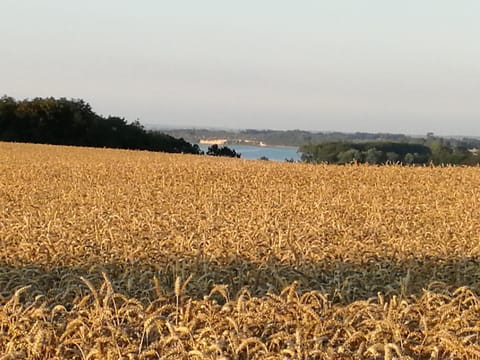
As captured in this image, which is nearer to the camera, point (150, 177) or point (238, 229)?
point (238, 229)

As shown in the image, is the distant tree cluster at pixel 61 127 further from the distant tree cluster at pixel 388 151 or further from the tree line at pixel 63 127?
the distant tree cluster at pixel 388 151

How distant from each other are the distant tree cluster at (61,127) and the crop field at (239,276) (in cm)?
3971

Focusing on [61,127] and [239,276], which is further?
[61,127]

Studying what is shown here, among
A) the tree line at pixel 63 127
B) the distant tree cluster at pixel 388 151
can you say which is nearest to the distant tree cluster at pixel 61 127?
the tree line at pixel 63 127

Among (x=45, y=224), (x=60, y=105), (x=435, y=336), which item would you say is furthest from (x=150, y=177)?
(x=60, y=105)

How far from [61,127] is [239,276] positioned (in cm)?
4853

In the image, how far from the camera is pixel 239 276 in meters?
4.79

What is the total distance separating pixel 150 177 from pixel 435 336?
550 inches

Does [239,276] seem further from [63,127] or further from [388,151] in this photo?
[63,127]

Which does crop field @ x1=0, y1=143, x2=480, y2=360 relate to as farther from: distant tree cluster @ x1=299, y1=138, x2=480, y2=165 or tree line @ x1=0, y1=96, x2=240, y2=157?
tree line @ x1=0, y1=96, x2=240, y2=157

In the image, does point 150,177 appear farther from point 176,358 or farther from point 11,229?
point 176,358

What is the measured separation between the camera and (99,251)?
19.1 ft

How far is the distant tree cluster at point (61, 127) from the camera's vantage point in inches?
1964

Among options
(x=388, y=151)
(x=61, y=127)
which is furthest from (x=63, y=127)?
(x=388, y=151)
